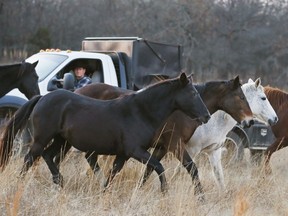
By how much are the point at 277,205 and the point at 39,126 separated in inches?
104

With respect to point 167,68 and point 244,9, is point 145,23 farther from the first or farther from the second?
point 167,68

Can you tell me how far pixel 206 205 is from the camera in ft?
23.2

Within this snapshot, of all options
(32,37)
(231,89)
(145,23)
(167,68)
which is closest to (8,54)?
(32,37)

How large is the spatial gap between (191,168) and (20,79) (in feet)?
10.5

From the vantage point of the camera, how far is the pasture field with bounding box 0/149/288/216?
244 inches

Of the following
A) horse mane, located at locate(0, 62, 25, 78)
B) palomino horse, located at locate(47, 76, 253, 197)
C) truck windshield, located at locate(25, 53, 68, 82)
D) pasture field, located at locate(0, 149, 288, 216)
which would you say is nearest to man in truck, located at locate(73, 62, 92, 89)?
truck windshield, located at locate(25, 53, 68, 82)

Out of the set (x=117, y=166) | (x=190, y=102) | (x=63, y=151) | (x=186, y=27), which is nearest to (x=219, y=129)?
(x=190, y=102)

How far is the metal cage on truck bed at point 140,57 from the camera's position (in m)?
11.6

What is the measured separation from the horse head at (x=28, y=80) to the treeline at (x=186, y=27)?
82.5 ft

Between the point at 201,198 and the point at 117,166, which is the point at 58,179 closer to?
the point at 117,166

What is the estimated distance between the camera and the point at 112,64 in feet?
37.4

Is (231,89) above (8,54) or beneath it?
above

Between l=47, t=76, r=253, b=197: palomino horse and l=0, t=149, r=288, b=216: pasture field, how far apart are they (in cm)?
22

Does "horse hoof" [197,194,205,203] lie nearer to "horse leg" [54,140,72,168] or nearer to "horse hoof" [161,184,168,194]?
"horse hoof" [161,184,168,194]
